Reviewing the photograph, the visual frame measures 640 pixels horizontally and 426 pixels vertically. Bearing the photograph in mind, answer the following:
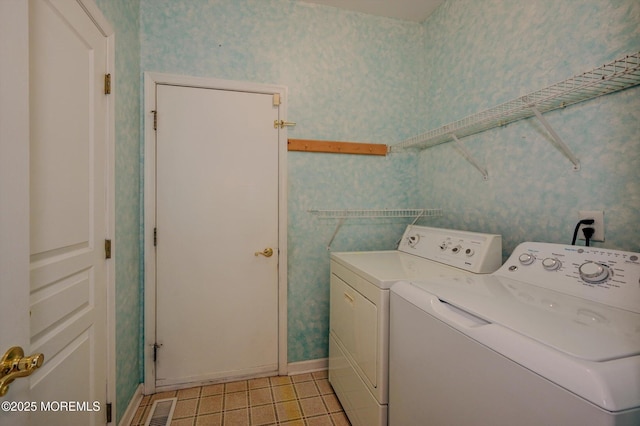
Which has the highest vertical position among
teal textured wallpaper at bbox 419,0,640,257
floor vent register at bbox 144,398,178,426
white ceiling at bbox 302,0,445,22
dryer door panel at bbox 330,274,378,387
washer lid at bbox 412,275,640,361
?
white ceiling at bbox 302,0,445,22

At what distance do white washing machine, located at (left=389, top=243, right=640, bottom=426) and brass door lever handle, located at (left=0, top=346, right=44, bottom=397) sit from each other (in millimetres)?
1105

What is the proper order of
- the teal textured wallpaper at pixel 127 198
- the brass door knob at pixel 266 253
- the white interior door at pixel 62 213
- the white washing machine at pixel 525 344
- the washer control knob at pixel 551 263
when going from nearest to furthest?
1. the white washing machine at pixel 525 344
2. the white interior door at pixel 62 213
3. the washer control knob at pixel 551 263
4. the teal textured wallpaper at pixel 127 198
5. the brass door knob at pixel 266 253

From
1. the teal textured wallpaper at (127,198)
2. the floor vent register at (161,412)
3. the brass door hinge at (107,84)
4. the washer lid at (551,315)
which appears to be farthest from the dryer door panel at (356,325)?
the brass door hinge at (107,84)

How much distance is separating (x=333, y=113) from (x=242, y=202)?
981mm

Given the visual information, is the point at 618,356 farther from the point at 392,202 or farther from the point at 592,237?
the point at 392,202

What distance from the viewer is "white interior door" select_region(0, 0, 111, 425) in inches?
26.9

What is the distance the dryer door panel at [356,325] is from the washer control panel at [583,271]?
654mm

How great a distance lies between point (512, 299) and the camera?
94 centimetres

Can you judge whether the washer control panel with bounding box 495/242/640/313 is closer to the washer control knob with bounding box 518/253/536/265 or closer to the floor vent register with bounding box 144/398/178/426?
the washer control knob with bounding box 518/253/536/265

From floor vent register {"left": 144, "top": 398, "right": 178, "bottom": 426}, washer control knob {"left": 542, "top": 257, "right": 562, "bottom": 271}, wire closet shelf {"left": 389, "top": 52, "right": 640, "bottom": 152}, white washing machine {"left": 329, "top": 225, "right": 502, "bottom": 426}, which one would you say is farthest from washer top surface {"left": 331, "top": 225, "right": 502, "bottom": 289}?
floor vent register {"left": 144, "top": 398, "right": 178, "bottom": 426}

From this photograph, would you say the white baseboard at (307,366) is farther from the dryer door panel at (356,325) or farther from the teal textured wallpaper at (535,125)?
the teal textured wallpaper at (535,125)

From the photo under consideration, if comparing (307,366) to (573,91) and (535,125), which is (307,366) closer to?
(535,125)

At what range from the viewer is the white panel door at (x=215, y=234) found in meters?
1.88

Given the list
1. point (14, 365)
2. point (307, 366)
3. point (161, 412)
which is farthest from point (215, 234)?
point (14, 365)
